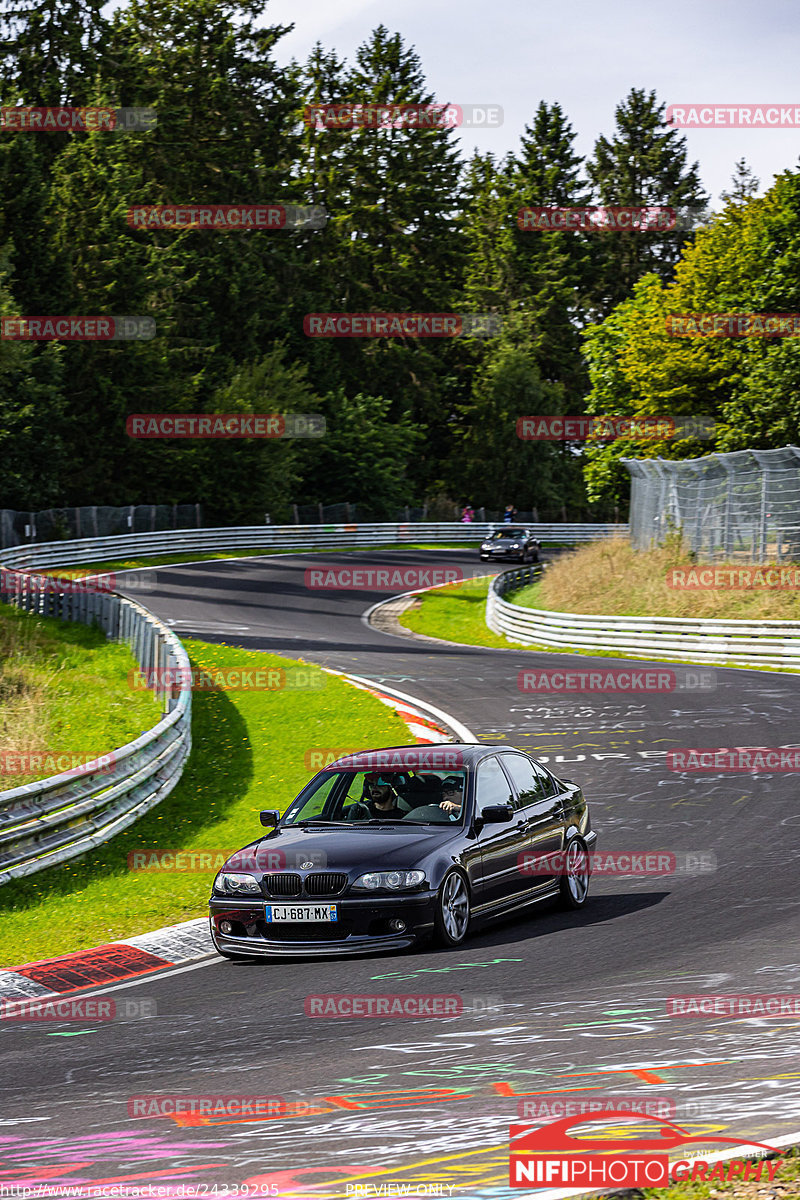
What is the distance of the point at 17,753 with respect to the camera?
58.2 ft

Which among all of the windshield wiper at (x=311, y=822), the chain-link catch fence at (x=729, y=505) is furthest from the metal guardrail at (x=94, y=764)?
the chain-link catch fence at (x=729, y=505)

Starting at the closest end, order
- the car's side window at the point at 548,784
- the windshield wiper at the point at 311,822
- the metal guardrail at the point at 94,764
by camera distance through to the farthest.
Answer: the windshield wiper at the point at 311,822
the car's side window at the point at 548,784
the metal guardrail at the point at 94,764

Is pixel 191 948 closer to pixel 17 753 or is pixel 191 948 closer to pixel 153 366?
pixel 17 753

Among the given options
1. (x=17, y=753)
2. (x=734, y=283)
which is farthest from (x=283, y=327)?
(x=17, y=753)

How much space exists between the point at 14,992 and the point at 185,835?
5771 mm

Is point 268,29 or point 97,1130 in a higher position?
point 268,29
